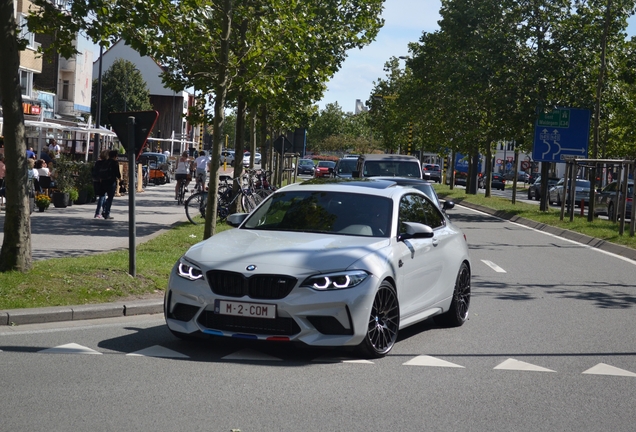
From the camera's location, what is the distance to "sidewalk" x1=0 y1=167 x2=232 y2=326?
980 cm

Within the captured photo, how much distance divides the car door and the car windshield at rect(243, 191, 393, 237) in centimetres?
24

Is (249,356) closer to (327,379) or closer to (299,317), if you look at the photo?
(299,317)

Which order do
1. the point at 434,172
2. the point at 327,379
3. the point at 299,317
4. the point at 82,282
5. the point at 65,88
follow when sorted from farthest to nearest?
the point at 434,172 < the point at 65,88 < the point at 82,282 < the point at 299,317 < the point at 327,379

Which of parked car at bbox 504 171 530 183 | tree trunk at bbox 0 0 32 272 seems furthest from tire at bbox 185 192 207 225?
parked car at bbox 504 171 530 183

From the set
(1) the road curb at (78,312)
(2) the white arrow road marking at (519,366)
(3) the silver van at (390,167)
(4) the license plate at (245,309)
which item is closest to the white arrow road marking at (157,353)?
(4) the license plate at (245,309)

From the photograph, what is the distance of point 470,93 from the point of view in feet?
123

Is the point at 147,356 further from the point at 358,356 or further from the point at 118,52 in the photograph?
the point at 118,52

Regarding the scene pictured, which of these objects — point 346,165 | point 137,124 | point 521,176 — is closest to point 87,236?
point 137,124

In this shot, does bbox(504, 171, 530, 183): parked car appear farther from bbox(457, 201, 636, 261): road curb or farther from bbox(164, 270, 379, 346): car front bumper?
bbox(164, 270, 379, 346): car front bumper

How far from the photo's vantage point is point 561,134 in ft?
118

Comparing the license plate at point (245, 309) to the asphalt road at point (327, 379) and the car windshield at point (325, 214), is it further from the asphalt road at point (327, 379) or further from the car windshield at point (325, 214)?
the car windshield at point (325, 214)

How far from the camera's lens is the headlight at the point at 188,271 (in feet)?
26.8

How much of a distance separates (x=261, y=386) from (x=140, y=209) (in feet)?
74.2

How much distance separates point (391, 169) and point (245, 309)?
2037cm
